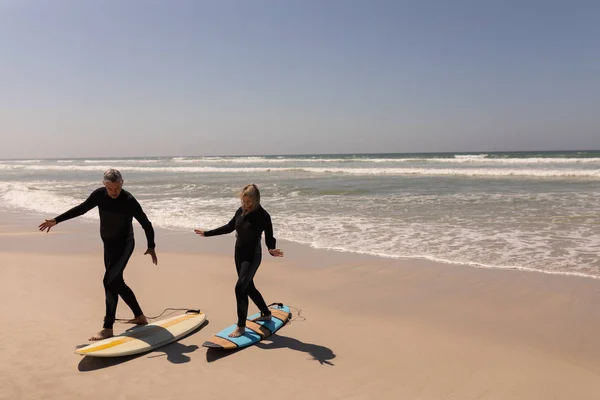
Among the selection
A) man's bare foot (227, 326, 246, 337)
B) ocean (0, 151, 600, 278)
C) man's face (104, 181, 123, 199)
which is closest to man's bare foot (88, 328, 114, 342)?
man's bare foot (227, 326, 246, 337)

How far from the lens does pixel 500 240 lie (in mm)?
8070

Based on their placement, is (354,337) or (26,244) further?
(26,244)

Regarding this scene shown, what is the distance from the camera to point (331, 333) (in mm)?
4289

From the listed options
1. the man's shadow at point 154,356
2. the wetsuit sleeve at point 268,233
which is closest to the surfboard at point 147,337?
the man's shadow at point 154,356

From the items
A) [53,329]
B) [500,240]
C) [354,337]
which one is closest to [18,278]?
[53,329]

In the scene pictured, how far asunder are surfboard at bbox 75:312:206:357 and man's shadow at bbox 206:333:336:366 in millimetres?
484

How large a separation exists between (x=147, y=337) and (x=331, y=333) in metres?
1.80

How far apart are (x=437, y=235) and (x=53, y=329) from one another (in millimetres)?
6824

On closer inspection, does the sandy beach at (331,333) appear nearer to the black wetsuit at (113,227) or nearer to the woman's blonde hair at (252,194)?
the black wetsuit at (113,227)

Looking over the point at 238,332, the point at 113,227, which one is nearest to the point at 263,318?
the point at 238,332

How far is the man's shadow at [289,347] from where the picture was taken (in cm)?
377

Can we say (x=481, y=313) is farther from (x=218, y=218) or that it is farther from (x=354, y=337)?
(x=218, y=218)

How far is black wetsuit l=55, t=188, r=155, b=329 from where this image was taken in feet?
13.4

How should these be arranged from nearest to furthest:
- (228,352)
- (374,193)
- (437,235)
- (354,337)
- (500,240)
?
(228,352)
(354,337)
(500,240)
(437,235)
(374,193)
